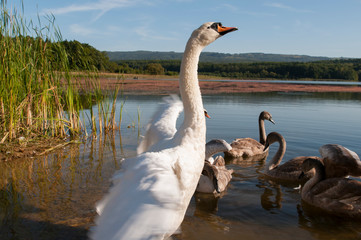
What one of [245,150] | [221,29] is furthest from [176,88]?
[221,29]

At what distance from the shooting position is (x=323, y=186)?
5.20 meters

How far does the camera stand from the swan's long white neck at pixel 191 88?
3.61 m

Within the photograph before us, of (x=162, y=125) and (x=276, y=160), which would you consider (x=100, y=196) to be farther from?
(x=276, y=160)

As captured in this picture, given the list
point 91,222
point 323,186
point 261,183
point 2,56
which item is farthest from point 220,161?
point 2,56

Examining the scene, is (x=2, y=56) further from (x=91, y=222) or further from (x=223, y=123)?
(x=223, y=123)

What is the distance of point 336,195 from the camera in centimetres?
496

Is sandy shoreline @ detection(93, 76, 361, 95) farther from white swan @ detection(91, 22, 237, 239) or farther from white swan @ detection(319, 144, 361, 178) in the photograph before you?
white swan @ detection(91, 22, 237, 239)

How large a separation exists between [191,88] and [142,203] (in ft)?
5.34

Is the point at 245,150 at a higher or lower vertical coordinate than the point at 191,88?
lower

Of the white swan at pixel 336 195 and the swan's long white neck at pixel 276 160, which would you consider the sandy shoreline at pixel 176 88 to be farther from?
the white swan at pixel 336 195

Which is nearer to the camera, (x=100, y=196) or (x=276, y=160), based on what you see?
(x=100, y=196)

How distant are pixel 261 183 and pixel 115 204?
4102 millimetres

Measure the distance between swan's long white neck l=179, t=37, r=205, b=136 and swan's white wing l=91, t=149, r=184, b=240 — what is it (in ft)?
2.54

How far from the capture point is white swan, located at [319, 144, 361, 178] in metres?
5.00
